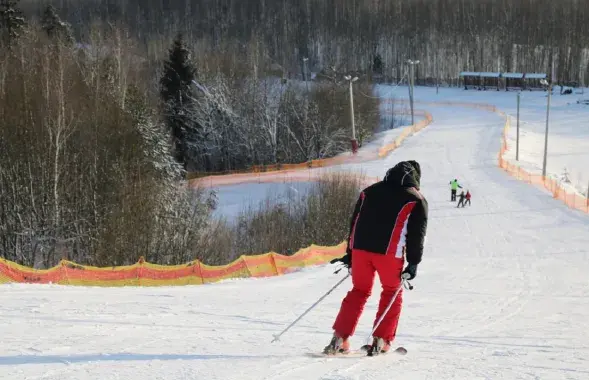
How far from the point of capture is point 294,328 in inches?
277

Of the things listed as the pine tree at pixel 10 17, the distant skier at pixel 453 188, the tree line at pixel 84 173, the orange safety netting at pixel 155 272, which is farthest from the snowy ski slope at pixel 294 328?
the pine tree at pixel 10 17

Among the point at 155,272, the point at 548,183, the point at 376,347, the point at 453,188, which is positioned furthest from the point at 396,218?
the point at 548,183

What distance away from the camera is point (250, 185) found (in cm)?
3712

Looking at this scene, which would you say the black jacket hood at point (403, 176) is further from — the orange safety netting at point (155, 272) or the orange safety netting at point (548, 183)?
the orange safety netting at point (548, 183)

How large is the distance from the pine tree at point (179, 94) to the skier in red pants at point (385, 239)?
49061 millimetres

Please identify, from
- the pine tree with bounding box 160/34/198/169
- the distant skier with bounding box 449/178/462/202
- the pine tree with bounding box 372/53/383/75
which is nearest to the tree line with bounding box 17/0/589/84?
the pine tree with bounding box 372/53/383/75

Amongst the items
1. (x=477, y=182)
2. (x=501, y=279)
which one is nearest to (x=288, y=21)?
(x=477, y=182)

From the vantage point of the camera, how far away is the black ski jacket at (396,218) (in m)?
5.19

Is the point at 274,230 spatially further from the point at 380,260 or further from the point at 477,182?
the point at 380,260

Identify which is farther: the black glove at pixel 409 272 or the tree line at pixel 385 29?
the tree line at pixel 385 29

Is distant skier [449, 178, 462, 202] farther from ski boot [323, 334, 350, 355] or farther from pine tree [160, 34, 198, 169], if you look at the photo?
pine tree [160, 34, 198, 169]

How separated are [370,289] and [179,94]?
5114cm

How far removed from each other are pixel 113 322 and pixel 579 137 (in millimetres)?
63766

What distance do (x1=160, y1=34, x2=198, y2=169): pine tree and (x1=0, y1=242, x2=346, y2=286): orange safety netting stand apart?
39.1 m
